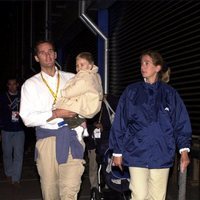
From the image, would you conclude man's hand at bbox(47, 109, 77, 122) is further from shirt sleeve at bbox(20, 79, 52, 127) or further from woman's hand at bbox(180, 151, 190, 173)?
woman's hand at bbox(180, 151, 190, 173)

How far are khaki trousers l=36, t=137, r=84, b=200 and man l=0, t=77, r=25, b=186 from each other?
4079 mm

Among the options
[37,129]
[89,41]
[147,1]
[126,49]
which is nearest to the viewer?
[37,129]

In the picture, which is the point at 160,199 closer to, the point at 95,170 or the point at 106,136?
the point at 106,136

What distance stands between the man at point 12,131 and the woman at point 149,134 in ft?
15.1

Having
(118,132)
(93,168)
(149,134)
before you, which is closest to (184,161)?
(149,134)

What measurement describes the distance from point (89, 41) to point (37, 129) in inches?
401

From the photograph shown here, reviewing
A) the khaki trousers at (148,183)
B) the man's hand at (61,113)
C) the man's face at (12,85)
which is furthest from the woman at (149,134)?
the man's face at (12,85)

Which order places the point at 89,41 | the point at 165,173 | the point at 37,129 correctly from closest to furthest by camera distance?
the point at 165,173
the point at 37,129
the point at 89,41

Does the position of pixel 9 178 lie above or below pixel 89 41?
below

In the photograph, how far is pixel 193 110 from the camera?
742 cm

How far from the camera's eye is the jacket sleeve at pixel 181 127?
480 centimetres

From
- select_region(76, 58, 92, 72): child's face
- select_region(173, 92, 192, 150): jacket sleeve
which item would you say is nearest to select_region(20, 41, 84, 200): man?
select_region(76, 58, 92, 72): child's face

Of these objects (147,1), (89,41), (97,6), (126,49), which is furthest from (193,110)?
(89,41)

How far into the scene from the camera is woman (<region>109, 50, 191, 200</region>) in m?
4.71
